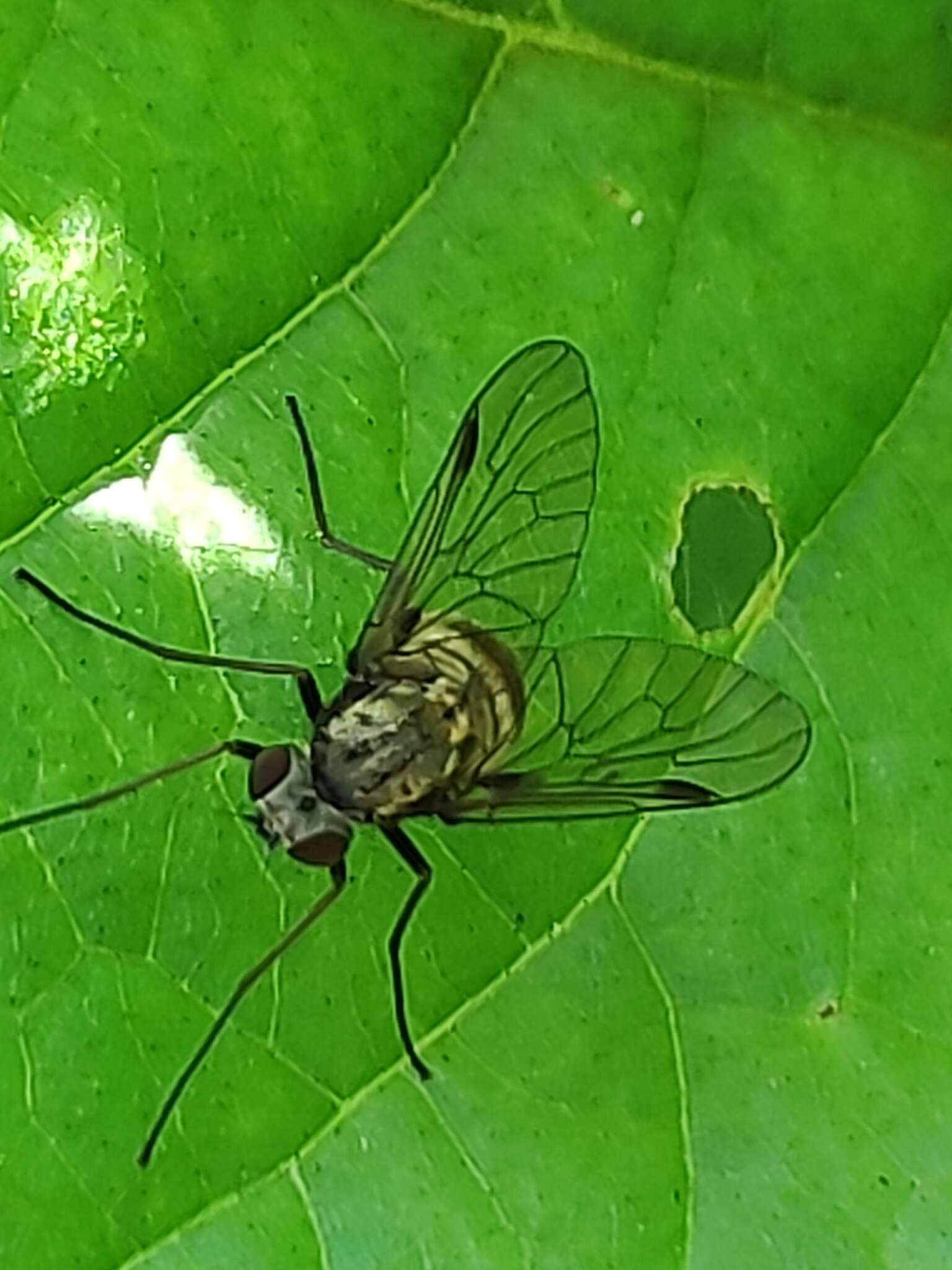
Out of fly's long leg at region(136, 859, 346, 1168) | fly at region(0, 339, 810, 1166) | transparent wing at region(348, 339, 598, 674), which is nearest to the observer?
fly's long leg at region(136, 859, 346, 1168)

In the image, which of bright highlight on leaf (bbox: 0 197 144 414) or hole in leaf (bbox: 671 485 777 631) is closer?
bright highlight on leaf (bbox: 0 197 144 414)

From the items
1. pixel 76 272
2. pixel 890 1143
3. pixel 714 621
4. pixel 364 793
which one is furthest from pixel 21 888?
pixel 890 1143

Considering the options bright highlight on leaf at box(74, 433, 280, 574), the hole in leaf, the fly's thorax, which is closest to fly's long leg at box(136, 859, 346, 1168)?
the fly's thorax

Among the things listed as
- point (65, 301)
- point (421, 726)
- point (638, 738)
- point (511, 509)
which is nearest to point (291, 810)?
point (421, 726)

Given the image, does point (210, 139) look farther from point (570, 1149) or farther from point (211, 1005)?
point (570, 1149)

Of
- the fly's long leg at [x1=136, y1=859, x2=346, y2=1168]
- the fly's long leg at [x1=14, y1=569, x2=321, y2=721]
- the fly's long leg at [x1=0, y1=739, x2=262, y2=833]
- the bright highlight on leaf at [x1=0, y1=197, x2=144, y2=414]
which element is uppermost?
the bright highlight on leaf at [x1=0, y1=197, x2=144, y2=414]

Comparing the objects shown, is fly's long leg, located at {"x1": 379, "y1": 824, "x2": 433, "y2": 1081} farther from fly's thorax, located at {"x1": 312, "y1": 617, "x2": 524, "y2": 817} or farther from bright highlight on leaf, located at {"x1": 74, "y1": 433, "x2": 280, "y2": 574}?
bright highlight on leaf, located at {"x1": 74, "y1": 433, "x2": 280, "y2": 574}

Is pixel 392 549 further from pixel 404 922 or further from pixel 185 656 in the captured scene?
pixel 404 922
